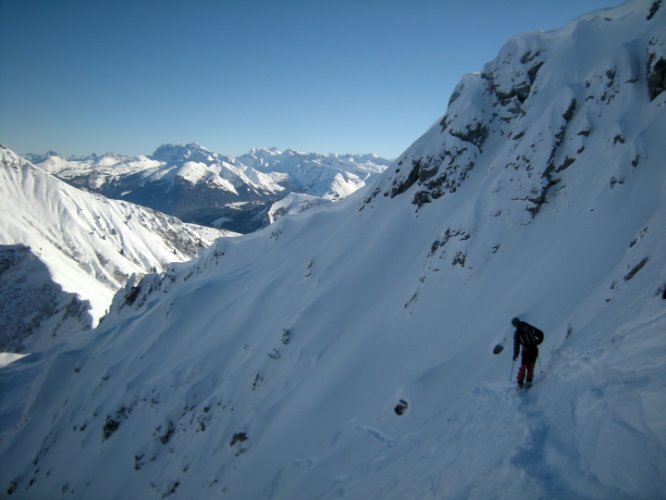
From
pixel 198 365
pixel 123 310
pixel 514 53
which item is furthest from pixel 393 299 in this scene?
pixel 123 310

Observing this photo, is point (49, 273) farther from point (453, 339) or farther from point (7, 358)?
point (453, 339)

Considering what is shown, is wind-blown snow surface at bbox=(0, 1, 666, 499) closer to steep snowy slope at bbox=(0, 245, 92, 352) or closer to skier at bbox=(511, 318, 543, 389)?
skier at bbox=(511, 318, 543, 389)

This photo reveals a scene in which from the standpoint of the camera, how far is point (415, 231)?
31.4 metres

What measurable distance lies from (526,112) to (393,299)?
691 inches

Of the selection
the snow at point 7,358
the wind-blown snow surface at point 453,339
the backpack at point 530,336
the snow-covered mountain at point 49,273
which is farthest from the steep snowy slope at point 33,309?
the backpack at point 530,336

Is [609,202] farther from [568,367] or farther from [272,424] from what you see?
[272,424]

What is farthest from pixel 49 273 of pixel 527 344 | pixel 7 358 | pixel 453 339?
pixel 527 344

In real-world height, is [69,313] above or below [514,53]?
below

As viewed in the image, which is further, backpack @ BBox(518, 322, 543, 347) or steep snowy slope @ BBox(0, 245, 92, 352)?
steep snowy slope @ BBox(0, 245, 92, 352)

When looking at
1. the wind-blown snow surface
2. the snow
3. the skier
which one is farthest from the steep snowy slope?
the skier

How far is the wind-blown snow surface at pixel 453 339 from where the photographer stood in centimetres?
880

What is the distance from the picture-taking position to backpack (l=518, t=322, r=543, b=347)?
1058 cm

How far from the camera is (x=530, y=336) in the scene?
418 inches

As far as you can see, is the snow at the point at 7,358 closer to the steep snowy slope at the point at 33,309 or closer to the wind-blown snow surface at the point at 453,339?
the steep snowy slope at the point at 33,309
